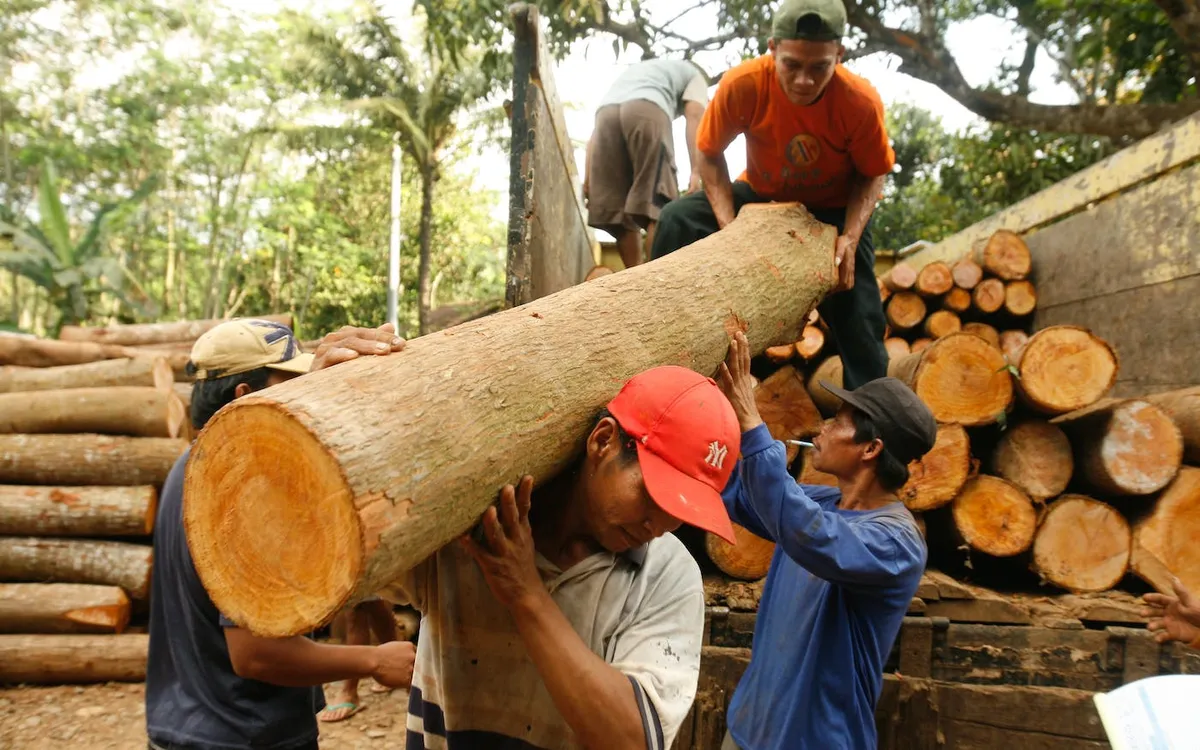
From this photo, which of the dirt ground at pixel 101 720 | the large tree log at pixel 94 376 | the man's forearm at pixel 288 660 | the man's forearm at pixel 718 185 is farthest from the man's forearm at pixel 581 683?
the large tree log at pixel 94 376

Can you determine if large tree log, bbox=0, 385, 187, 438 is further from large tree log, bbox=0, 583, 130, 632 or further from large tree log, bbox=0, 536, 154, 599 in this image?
large tree log, bbox=0, 583, 130, 632

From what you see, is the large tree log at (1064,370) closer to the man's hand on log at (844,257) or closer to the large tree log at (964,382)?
the large tree log at (964,382)

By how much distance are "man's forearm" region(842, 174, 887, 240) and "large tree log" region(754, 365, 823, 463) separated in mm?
852

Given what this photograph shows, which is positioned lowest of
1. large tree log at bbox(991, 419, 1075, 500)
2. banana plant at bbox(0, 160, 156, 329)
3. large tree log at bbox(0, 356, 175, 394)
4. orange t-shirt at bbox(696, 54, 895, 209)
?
large tree log at bbox(991, 419, 1075, 500)

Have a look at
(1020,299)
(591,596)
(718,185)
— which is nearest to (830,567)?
(591,596)

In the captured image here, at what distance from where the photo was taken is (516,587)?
128cm

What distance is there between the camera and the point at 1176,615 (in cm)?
254

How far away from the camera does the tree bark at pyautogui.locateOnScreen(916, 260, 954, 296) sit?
4660mm

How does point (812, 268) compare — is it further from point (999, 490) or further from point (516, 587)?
point (516, 587)

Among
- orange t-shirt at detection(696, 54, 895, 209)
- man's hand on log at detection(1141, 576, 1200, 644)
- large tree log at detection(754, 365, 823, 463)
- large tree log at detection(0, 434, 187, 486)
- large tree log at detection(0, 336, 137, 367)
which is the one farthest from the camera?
large tree log at detection(0, 336, 137, 367)

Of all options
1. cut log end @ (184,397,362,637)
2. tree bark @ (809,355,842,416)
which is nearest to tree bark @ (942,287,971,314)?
tree bark @ (809,355,842,416)

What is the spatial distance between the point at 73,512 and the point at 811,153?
513 centimetres

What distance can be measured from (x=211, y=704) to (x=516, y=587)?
99cm

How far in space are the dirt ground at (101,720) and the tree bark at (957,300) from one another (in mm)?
4011
